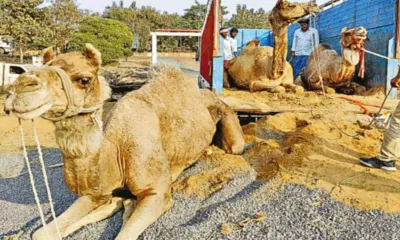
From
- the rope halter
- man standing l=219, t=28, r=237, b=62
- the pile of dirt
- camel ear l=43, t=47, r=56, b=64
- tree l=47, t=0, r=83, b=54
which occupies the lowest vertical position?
the pile of dirt

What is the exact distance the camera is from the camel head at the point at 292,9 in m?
7.65

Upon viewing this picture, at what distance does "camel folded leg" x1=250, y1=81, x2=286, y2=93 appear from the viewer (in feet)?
26.8

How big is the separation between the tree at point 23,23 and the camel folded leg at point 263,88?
704 inches

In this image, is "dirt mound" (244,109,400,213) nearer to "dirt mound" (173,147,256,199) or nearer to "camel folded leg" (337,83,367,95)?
"dirt mound" (173,147,256,199)

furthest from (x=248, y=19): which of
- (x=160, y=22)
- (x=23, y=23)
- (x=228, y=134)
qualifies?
(x=228, y=134)

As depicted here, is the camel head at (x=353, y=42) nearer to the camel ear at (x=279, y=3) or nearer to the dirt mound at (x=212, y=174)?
Result: the camel ear at (x=279, y=3)

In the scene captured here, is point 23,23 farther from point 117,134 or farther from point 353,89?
point 117,134

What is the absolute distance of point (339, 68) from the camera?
8.36 metres

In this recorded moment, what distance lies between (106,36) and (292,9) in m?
27.9

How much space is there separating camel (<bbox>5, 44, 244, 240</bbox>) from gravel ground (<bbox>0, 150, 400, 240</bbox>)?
0.55 feet

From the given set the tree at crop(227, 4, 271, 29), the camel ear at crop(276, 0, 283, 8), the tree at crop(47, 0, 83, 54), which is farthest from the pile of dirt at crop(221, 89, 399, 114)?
the tree at crop(227, 4, 271, 29)

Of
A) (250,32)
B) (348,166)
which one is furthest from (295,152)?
(250,32)

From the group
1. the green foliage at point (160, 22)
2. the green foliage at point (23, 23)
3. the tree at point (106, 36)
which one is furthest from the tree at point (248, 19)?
the green foliage at point (23, 23)

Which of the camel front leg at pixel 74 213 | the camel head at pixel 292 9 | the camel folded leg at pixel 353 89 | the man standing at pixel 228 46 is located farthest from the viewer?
the man standing at pixel 228 46
